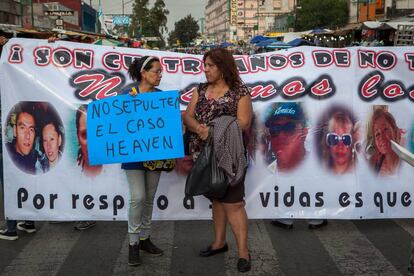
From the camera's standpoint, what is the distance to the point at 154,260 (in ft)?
13.8

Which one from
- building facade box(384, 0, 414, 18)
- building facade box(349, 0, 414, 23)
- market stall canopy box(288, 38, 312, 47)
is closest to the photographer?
market stall canopy box(288, 38, 312, 47)

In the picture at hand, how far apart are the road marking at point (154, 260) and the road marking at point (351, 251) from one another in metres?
1.35

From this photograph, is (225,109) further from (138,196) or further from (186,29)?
(186,29)

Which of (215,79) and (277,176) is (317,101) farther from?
(215,79)

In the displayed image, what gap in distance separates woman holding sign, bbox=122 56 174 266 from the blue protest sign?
0.30ft

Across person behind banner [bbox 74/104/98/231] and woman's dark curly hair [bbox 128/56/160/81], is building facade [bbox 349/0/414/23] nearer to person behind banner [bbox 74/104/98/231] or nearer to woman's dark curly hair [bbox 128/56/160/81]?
person behind banner [bbox 74/104/98/231]

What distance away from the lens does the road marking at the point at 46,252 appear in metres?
4.04

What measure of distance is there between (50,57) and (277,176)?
2311 millimetres

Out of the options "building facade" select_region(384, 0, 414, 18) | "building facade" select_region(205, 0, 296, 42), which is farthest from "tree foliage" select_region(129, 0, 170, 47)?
"building facade" select_region(205, 0, 296, 42)

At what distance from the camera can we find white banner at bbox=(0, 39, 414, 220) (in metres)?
4.69

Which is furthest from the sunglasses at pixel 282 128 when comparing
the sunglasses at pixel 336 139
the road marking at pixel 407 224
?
the road marking at pixel 407 224

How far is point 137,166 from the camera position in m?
3.99

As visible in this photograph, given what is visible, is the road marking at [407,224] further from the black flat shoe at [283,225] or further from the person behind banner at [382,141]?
the black flat shoe at [283,225]

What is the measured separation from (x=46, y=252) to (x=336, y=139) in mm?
2763
